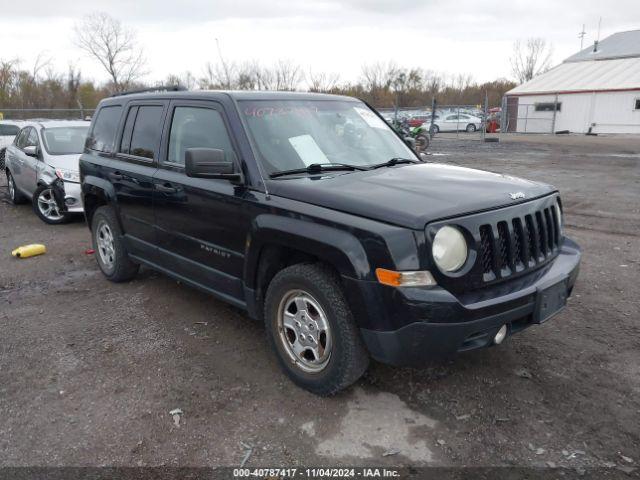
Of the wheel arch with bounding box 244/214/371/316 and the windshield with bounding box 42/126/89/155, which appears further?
the windshield with bounding box 42/126/89/155

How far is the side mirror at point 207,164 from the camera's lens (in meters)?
3.40

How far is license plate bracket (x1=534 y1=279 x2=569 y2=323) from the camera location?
3122mm

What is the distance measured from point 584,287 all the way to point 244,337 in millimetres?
3440

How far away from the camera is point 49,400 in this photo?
3.48m

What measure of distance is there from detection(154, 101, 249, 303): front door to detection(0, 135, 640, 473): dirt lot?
23.6 inches

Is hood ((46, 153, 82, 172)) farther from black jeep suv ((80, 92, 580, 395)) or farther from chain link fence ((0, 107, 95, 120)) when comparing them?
chain link fence ((0, 107, 95, 120))

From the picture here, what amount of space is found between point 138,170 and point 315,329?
243 centimetres

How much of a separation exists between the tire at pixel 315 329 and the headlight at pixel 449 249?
604 mm

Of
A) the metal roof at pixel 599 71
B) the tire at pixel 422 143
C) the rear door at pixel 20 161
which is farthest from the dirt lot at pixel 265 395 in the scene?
the metal roof at pixel 599 71

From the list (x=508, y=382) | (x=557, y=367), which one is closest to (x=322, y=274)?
(x=508, y=382)

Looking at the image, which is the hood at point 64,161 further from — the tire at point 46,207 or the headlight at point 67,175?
the tire at point 46,207

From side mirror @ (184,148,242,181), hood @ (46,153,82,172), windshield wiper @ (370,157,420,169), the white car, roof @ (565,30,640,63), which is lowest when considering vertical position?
the white car

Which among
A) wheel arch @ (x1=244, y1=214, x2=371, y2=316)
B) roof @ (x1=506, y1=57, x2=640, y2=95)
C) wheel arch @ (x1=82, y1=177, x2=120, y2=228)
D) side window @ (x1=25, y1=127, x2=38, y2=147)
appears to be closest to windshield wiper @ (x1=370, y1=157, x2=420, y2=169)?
wheel arch @ (x1=244, y1=214, x2=371, y2=316)

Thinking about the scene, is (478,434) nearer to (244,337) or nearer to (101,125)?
(244,337)
